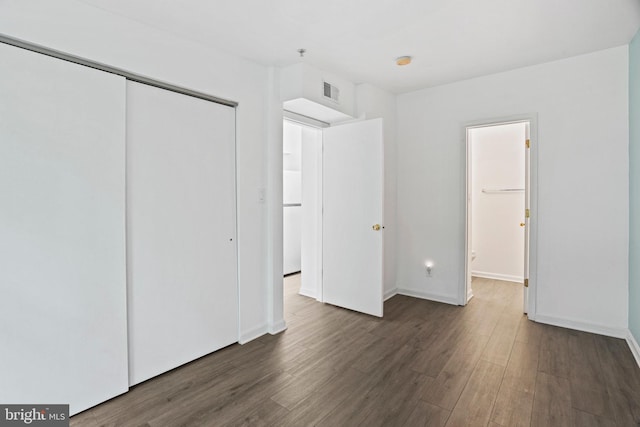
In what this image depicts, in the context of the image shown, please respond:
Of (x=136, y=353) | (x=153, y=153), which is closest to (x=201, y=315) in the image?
(x=136, y=353)

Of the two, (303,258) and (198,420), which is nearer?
(198,420)

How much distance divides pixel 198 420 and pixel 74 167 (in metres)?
1.64

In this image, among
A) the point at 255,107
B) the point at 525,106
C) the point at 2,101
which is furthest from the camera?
the point at 525,106

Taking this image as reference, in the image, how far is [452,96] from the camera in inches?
147

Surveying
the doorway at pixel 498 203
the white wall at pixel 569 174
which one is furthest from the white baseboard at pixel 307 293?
the doorway at pixel 498 203

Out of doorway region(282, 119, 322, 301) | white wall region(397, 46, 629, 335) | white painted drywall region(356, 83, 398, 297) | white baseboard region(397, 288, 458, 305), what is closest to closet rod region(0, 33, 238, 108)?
doorway region(282, 119, 322, 301)

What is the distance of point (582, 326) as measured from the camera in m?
3.03

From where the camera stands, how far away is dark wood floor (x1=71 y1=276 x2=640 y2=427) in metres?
1.89

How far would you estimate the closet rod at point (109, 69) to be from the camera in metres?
1.74

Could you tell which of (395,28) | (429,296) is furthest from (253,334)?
(395,28)

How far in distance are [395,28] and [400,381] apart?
100 inches

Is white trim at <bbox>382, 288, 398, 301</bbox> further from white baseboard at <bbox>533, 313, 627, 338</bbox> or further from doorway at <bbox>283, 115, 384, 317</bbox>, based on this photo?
white baseboard at <bbox>533, 313, 627, 338</bbox>

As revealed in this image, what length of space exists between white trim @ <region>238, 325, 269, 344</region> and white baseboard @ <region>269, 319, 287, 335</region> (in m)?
0.06

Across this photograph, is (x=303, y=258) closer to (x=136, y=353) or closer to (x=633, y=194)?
(x=136, y=353)
